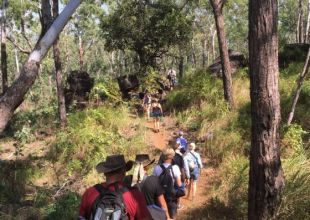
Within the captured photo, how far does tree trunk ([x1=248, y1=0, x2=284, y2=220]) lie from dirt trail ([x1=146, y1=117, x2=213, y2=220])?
83.0 inches

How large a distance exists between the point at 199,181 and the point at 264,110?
5.13m

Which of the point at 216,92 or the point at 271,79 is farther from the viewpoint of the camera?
the point at 216,92

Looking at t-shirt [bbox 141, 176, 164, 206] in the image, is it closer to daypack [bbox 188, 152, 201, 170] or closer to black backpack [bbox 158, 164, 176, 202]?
black backpack [bbox 158, 164, 176, 202]

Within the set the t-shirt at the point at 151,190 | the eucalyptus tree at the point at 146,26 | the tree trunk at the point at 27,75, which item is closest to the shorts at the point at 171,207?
the t-shirt at the point at 151,190

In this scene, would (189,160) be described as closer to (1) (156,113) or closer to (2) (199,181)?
(2) (199,181)

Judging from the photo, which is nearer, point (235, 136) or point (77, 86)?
point (235, 136)

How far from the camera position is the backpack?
3.62m

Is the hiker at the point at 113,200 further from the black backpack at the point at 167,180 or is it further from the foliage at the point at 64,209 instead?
the foliage at the point at 64,209

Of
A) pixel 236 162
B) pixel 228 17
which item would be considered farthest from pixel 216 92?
pixel 228 17

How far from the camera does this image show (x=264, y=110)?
19.7 feet

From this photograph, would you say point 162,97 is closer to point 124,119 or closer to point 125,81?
point 125,81

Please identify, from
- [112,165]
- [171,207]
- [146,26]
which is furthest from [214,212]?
[146,26]

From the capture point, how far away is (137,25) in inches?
872

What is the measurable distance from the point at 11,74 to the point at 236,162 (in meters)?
69.3
